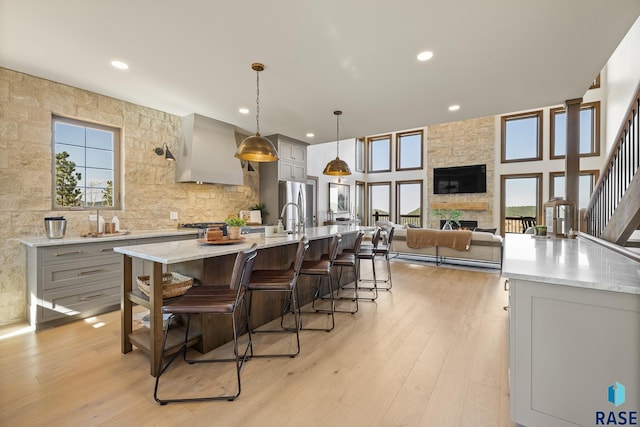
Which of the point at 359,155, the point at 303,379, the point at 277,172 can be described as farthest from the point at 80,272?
the point at 359,155

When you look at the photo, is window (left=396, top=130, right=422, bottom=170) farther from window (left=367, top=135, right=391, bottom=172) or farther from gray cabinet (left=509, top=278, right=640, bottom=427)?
gray cabinet (left=509, top=278, right=640, bottom=427)

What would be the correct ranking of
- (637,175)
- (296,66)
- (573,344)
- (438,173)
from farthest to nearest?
(438,173)
(296,66)
(637,175)
(573,344)

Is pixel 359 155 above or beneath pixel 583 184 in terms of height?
above

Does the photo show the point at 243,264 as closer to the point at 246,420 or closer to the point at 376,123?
the point at 246,420

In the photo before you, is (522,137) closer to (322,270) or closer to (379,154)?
(379,154)

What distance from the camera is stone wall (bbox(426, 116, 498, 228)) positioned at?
8.95 metres

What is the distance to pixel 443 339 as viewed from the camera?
2.57 meters

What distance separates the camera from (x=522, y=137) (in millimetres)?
8570

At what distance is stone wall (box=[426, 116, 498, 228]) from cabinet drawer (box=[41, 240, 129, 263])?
353 inches

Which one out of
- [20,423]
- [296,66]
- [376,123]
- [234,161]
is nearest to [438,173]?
[376,123]

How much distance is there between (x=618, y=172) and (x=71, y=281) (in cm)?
550

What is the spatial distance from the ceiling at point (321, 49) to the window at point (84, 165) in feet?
1.82

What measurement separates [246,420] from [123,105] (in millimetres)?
4233

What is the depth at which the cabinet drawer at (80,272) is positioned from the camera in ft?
9.37
